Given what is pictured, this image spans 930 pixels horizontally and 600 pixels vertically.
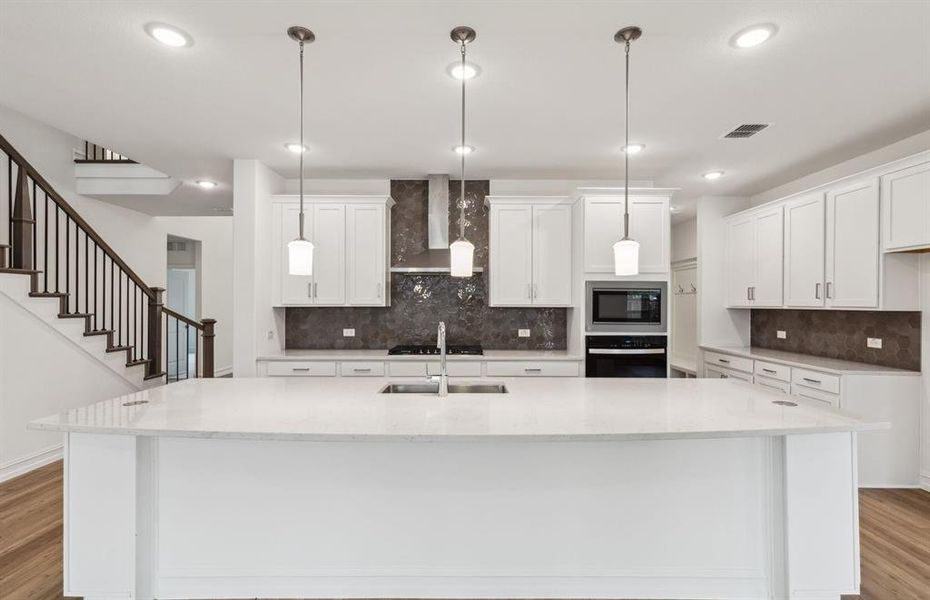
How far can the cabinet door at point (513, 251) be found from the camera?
4.42m

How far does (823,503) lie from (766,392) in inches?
23.2

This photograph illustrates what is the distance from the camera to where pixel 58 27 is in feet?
7.15

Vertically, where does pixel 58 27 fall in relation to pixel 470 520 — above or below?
above

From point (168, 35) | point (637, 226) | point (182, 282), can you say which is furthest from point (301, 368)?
point (182, 282)

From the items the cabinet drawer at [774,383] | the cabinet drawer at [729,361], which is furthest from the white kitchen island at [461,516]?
the cabinet drawer at [729,361]

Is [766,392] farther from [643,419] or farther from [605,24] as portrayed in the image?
[605,24]

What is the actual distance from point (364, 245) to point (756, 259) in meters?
3.89

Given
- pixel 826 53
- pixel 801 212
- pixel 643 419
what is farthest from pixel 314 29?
pixel 801 212

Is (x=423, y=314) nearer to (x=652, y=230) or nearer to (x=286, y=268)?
(x=286, y=268)

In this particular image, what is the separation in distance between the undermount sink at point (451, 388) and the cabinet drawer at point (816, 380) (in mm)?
2638

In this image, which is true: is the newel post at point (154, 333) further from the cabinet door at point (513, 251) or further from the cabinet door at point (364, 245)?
the cabinet door at point (513, 251)

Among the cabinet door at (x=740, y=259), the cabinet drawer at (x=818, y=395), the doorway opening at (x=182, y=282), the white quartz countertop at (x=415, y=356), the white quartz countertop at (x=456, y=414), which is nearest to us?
the white quartz countertop at (x=456, y=414)

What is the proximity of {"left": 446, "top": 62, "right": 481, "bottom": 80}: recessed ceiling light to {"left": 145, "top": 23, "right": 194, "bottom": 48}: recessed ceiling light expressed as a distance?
4.30 ft

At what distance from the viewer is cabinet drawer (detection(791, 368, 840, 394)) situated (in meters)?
3.46
